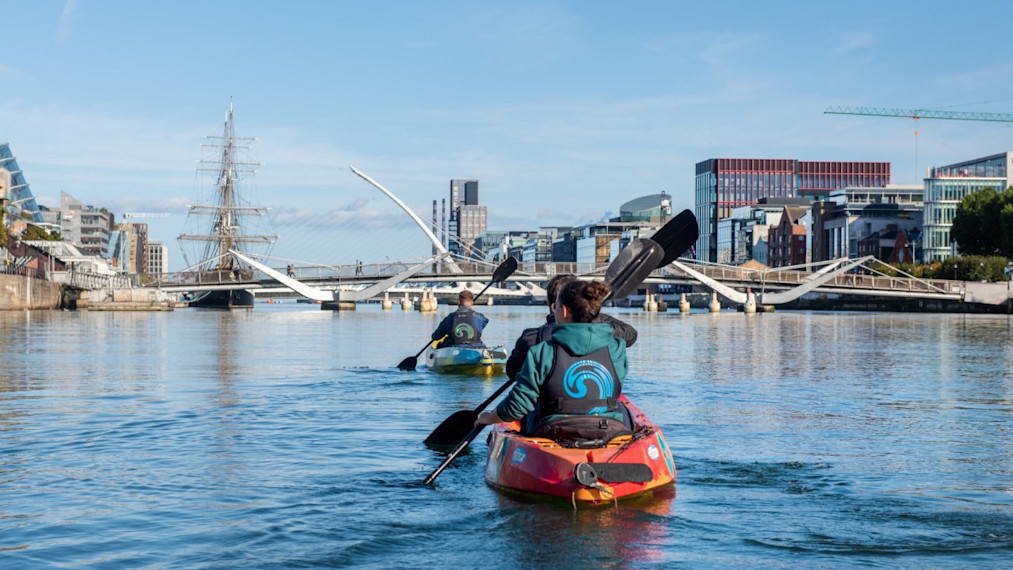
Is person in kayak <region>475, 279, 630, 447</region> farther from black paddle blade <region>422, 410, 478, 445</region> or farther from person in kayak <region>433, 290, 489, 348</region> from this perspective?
person in kayak <region>433, 290, 489, 348</region>

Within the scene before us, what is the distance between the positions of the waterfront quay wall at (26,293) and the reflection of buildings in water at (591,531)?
8662 centimetres

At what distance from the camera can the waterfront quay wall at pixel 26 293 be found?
89.8 meters

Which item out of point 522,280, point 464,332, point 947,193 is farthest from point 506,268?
point 947,193

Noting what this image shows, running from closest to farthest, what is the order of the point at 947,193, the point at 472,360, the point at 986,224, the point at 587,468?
the point at 587,468
the point at 472,360
the point at 986,224
the point at 947,193

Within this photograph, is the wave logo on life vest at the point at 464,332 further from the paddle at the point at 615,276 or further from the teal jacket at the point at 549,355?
the teal jacket at the point at 549,355

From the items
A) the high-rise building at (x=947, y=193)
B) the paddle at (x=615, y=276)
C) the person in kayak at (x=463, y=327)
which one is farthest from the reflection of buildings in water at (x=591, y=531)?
the high-rise building at (x=947, y=193)

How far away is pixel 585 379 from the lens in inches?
440

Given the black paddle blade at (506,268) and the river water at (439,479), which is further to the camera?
the black paddle blade at (506,268)

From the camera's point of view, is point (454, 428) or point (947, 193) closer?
point (454, 428)

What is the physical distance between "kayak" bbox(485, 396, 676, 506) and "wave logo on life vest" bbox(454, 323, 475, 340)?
52.4 ft

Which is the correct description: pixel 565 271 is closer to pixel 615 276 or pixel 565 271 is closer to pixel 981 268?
pixel 981 268

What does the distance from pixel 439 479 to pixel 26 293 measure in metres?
92.9

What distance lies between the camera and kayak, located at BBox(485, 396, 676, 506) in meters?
10.8

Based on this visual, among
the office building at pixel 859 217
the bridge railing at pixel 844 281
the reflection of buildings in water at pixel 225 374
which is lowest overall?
the reflection of buildings in water at pixel 225 374
